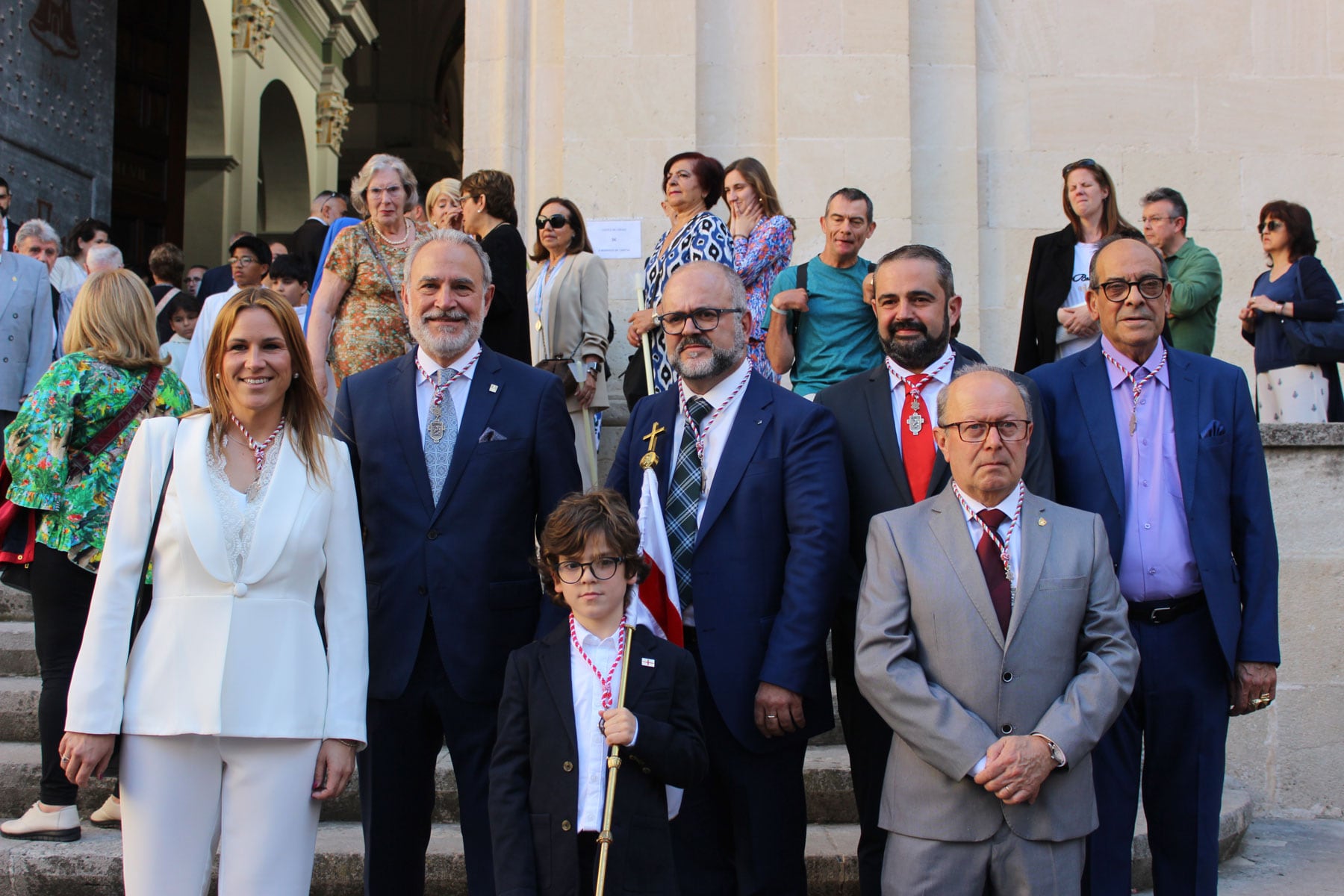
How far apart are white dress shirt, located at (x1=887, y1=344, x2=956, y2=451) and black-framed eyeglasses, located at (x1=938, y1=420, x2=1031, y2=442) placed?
550mm

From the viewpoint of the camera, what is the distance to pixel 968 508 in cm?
325

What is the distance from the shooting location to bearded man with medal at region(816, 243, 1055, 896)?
364cm

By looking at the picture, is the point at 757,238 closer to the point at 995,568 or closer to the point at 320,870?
the point at 995,568

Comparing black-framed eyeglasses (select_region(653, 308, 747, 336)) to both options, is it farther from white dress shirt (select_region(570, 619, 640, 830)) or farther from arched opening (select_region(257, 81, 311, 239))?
arched opening (select_region(257, 81, 311, 239))

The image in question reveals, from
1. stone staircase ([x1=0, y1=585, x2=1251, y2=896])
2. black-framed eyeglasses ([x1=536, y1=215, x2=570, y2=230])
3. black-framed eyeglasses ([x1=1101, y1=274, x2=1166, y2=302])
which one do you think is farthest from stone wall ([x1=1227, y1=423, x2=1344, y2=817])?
black-framed eyeglasses ([x1=536, y1=215, x2=570, y2=230])

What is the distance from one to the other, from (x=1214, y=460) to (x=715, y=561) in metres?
1.48

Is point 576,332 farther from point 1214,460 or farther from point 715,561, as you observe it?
point 1214,460

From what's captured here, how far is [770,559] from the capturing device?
11.6ft

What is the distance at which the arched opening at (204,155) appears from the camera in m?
15.7

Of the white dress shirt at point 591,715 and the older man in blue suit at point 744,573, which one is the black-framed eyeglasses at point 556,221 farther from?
the white dress shirt at point 591,715

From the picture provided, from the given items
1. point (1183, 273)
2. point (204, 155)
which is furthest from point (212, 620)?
point (204, 155)

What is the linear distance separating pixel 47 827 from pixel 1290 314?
19.5 feet

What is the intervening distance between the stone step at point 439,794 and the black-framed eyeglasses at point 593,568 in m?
1.95

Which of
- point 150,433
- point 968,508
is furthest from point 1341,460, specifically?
point 150,433
